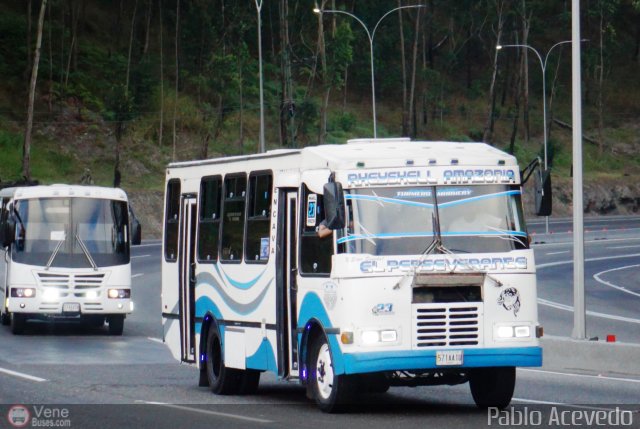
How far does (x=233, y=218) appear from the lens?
56.7 ft

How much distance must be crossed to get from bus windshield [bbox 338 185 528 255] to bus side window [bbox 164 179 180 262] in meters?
5.39

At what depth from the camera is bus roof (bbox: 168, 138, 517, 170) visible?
1453 cm

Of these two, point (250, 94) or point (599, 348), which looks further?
point (250, 94)

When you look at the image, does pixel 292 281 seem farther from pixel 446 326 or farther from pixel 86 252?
pixel 86 252

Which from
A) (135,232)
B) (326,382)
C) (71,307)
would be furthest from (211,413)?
(71,307)

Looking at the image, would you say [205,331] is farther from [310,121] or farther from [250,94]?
[250,94]

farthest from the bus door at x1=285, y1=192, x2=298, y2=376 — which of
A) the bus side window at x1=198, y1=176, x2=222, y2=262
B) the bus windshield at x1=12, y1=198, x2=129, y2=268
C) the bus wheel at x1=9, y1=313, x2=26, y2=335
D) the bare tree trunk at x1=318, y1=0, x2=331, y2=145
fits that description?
the bare tree trunk at x1=318, y1=0, x2=331, y2=145

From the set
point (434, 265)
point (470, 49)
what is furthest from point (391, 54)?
point (434, 265)

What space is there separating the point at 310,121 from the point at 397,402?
210 ft

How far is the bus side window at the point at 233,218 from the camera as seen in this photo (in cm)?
1703

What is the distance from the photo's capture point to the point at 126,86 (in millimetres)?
79188

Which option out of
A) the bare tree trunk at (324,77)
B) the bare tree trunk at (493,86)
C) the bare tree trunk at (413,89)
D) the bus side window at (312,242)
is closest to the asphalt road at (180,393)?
the bus side window at (312,242)

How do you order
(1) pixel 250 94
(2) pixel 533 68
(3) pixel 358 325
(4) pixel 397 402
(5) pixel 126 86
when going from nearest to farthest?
(3) pixel 358 325 < (4) pixel 397 402 < (5) pixel 126 86 < (1) pixel 250 94 < (2) pixel 533 68

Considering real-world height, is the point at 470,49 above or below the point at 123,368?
above
